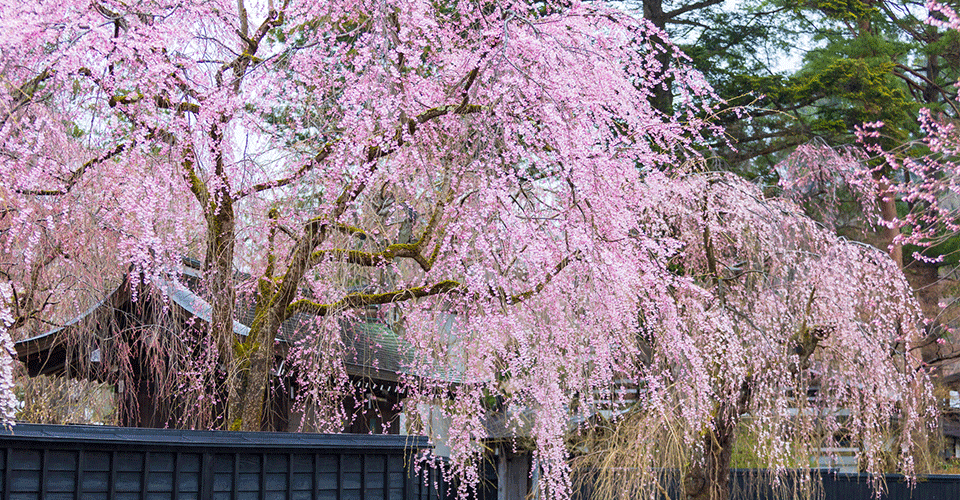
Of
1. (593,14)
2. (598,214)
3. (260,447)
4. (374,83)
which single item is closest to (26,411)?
(260,447)

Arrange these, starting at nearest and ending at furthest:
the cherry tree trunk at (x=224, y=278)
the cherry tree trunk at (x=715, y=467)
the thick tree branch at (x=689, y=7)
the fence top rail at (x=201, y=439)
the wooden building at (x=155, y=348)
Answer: the fence top rail at (x=201, y=439), the cherry tree trunk at (x=224, y=278), the wooden building at (x=155, y=348), the cherry tree trunk at (x=715, y=467), the thick tree branch at (x=689, y=7)

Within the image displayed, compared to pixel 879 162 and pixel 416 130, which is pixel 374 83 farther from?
pixel 879 162

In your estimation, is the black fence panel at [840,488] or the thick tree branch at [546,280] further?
the black fence panel at [840,488]

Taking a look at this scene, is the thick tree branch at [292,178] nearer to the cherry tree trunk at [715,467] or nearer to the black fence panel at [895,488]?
the cherry tree trunk at [715,467]

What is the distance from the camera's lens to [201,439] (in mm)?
4203

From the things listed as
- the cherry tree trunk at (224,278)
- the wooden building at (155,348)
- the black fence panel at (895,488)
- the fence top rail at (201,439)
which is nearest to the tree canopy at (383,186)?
the cherry tree trunk at (224,278)

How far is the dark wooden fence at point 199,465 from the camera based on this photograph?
3703 mm

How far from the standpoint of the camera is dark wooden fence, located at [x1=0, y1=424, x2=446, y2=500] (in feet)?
12.1

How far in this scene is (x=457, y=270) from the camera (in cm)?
625

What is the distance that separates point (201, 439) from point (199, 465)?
154mm

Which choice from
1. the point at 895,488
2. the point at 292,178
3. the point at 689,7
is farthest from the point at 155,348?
the point at 689,7

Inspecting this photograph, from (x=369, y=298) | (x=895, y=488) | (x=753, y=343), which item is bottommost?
(x=895, y=488)

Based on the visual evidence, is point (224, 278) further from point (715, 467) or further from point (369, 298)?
point (715, 467)

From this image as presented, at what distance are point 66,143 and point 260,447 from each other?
270 cm
